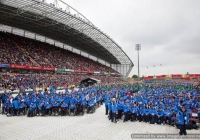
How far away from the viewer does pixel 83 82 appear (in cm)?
4216

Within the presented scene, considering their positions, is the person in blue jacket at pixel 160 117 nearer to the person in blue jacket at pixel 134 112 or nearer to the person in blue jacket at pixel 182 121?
the person in blue jacket at pixel 134 112

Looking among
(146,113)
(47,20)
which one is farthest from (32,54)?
(146,113)

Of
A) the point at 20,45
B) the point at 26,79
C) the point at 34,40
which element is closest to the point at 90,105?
the point at 26,79

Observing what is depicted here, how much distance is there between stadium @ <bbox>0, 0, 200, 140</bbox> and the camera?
32.7ft

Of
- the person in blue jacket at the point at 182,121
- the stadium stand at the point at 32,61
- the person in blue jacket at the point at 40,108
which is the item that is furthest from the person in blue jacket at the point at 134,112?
the stadium stand at the point at 32,61

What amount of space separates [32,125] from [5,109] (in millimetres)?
4586

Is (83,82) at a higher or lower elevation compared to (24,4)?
Answer: lower

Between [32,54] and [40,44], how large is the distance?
25.0 ft

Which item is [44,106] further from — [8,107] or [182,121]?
[182,121]

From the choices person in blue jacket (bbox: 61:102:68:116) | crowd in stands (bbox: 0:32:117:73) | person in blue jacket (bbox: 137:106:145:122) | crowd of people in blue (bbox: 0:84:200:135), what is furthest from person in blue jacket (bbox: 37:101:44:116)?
crowd in stands (bbox: 0:32:117:73)

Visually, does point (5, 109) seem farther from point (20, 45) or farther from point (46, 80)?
point (20, 45)

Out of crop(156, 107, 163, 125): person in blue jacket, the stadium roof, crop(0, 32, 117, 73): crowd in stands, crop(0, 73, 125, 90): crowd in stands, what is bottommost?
crop(156, 107, 163, 125): person in blue jacket

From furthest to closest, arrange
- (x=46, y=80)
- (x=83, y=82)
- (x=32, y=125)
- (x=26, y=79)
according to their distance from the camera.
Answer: (x=83, y=82) → (x=46, y=80) → (x=26, y=79) → (x=32, y=125)

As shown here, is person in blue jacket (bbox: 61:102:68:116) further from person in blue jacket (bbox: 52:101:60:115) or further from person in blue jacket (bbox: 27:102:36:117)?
person in blue jacket (bbox: 27:102:36:117)
